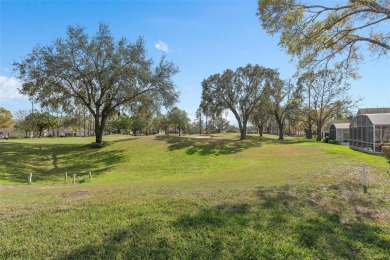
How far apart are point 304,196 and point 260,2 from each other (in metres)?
7.50

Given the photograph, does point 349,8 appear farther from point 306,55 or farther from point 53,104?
point 53,104

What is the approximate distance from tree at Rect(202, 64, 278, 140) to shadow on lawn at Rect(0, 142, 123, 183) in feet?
62.7

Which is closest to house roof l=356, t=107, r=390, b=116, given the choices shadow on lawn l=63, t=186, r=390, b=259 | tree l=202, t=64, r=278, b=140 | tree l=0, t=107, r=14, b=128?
tree l=202, t=64, r=278, b=140

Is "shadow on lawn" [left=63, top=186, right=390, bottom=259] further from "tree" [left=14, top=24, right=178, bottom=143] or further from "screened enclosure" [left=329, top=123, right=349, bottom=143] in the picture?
"screened enclosure" [left=329, top=123, right=349, bottom=143]

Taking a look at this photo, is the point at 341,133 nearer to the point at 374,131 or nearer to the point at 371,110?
the point at 371,110

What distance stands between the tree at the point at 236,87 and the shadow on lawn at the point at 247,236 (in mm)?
33401

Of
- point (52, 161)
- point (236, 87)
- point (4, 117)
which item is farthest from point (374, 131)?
point (4, 117)

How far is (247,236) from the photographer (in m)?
4.53

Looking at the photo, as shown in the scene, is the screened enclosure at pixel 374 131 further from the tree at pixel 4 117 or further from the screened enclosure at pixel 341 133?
the tree at pixel 4 117

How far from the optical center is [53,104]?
2458 centimetres

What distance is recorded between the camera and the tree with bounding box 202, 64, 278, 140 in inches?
1497

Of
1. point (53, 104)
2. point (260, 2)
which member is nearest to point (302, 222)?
point (260, 2)

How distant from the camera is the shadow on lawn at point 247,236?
13.5ft

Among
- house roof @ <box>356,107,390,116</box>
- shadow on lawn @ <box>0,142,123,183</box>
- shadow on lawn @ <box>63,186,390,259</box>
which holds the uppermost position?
house roof @ <box>356,107,390,116</box>
